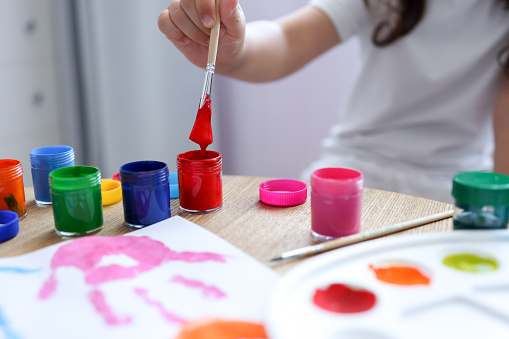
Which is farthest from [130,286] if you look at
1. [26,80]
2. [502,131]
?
[26,80]

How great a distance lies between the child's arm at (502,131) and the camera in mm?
985

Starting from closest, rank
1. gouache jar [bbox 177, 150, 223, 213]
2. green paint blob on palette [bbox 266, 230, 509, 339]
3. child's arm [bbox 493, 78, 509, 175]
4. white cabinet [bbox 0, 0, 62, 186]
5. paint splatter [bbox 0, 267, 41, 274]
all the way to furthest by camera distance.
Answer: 1. green paint blob on palette [bbox 266, 230, 509, 339]
2. paint splatter [bbox 0, 267, 41, 274]
3. gouache jar [bbox 177, 150, 223, 213]
4. child's arm [bbox 493, 78, 509, 175]
5. white cabinet [bbox 0, 0, 62, 186]

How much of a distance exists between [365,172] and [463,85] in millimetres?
284

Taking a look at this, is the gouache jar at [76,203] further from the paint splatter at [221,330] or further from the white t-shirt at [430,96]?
the white t-shirt at [430,96]

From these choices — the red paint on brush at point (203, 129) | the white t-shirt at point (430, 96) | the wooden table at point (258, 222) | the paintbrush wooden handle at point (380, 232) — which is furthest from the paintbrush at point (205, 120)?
the white t-shirt at point (430, 96)

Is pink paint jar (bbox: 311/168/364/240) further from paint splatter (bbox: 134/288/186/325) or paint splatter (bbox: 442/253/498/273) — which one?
paint splatter (bbox: 134/288/186/325)

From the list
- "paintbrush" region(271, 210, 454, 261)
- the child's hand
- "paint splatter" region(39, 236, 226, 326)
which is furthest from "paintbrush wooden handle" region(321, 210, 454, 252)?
the child's hand

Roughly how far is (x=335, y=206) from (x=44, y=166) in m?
0.42

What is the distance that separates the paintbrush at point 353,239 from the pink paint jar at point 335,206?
0.7 inches

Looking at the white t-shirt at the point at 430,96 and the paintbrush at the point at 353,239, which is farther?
the white t-shirt at the point at 430,96

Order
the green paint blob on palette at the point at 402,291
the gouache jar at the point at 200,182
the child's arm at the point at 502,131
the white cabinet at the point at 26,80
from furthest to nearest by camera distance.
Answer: the white cabinet at the point at 26,80
the child's arm at the point at 502,131
the gouache jar at the point at 200,182
the green paint blob on palette at the point at 402,291

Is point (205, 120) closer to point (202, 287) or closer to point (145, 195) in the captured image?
point (145, 195)

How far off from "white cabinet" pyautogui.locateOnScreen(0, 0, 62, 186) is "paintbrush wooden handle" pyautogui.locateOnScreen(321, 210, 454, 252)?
1.18 metres

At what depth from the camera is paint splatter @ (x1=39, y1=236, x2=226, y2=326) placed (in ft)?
1.71
